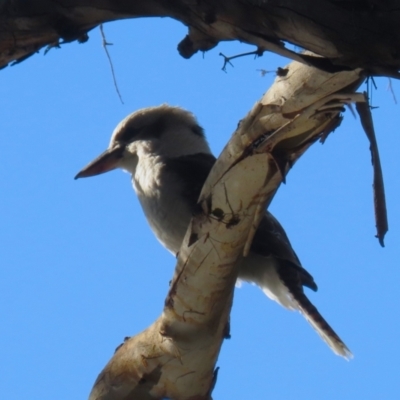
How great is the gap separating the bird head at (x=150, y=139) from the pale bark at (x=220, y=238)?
140 cm

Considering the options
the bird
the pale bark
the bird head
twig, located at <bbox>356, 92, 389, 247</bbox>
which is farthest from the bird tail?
twig, located at <bbox>356, 92, 389, 247</bbox>

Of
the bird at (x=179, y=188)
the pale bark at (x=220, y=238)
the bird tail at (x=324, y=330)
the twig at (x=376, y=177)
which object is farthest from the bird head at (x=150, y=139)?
the twig at (x=376, y=177)

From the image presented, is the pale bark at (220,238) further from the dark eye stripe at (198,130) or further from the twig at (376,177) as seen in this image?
the dark eye stripe at (198,130)

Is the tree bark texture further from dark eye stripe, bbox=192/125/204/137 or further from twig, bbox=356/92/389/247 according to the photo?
dark eye stripe, bbox=192/125/204/137

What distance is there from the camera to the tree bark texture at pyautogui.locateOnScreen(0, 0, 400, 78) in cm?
148

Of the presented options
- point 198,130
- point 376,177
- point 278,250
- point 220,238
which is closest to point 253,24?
point 376,177

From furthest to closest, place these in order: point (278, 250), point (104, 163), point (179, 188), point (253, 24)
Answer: point (104, 163), point (179, 188), point (278, 250), point (253, 24)

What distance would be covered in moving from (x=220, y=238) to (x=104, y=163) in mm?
1843

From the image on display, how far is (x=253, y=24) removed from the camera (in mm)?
1611

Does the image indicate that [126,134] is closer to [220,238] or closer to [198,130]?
[198,130]

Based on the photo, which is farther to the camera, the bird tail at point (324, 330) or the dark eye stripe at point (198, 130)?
the dark eye stripe at point (198, 130)

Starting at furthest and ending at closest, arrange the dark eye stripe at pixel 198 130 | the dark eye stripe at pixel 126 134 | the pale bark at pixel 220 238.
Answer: the dark eye stripe at pixel 198 130 < the dark eye stripe at pixel 126 134 < the pale bark at pixel 220 238

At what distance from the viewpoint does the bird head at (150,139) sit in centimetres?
373

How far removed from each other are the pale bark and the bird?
583mm
